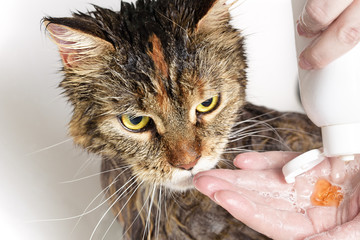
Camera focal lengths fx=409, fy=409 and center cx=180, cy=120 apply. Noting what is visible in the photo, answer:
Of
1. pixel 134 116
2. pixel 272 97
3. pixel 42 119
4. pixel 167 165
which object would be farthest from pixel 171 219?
pixel 272 97

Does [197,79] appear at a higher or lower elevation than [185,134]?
higher

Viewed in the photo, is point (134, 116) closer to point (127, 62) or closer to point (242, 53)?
point (127, 62)

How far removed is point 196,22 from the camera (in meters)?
1.18

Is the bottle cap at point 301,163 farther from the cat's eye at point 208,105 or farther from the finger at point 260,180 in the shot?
the cat's eye at point 208,105

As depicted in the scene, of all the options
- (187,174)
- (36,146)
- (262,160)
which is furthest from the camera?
(36,146)

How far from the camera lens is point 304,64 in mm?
1010

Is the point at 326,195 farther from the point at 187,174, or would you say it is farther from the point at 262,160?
the point at 187,174

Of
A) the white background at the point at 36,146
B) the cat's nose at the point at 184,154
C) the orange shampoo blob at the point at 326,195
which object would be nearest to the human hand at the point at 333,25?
the cat's nose at the point at 184,154

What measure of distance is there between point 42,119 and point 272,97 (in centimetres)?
127

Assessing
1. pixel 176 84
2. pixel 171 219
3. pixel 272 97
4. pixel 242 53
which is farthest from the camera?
pixel 272 97

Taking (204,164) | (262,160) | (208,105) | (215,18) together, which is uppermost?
(215,18)

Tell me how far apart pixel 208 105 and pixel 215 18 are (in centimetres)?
26

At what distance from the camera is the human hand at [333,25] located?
912 millimetres

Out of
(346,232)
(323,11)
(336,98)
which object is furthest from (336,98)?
(346,232)
